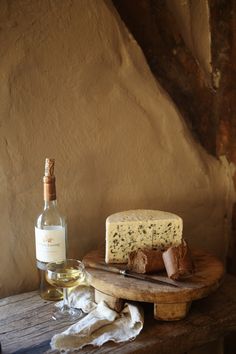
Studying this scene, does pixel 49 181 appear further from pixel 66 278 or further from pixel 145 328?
pixel 145 328

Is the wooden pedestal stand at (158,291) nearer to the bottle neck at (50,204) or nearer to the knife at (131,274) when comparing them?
the knife at (131,274)

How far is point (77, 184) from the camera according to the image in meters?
1.16

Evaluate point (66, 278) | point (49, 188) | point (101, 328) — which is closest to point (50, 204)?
point (49, 188)

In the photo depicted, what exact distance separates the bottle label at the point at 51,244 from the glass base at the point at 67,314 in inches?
4.5

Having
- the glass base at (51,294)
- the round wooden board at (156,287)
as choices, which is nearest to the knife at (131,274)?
the round wooden board at (156,287)

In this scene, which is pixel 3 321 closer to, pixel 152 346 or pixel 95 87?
pixel 152 346

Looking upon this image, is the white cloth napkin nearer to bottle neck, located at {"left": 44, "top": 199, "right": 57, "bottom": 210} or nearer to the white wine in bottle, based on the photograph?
the white wine in bottle

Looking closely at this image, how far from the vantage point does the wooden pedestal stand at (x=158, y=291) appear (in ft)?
3.00

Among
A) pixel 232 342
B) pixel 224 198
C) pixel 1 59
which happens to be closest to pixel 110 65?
pixel 1 59

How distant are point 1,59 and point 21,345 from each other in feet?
2.07

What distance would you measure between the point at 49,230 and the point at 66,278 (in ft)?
0.39

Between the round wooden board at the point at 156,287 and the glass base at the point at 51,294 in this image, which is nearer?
the round wooden board at the point at 156,287

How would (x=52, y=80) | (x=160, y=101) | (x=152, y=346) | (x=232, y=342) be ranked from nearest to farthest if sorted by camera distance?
(x=152, y=346)
(x=52, y=80)
(x=160, y=101)
(x=232, y=342)

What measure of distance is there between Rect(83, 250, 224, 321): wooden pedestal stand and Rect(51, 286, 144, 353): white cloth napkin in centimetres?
2
